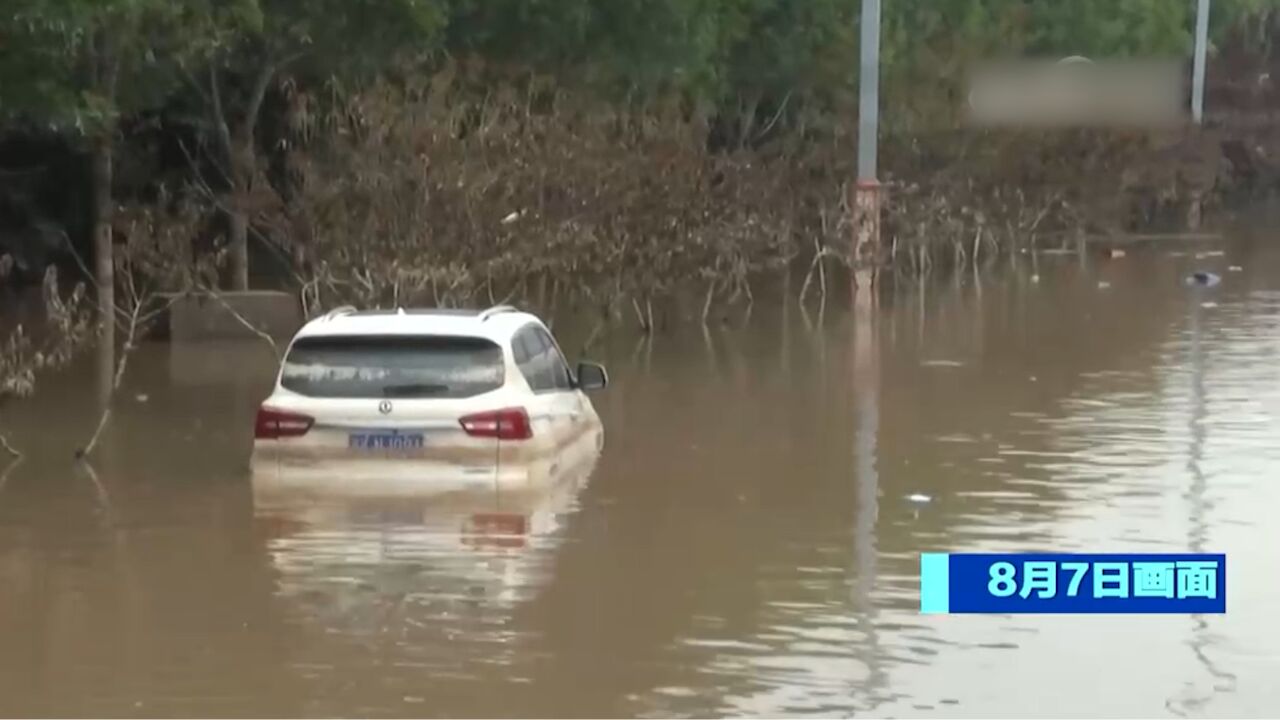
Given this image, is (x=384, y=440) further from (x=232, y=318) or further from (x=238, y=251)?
(x=238, y=251)

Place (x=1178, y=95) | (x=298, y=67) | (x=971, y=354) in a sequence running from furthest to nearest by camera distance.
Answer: (x=1178, y=95) < (x=298, y=67) < (x=971, y=354)

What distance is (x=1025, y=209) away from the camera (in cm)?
4347

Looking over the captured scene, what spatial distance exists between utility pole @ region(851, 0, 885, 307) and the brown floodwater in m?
8.56

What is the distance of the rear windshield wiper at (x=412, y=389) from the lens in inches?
521

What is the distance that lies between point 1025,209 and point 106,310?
24128 millimetres

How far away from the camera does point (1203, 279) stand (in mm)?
39875

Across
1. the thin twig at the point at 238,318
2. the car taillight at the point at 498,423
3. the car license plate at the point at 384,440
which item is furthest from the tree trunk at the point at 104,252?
the car taillight at the point at 498,423

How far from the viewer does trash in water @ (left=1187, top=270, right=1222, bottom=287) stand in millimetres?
39278

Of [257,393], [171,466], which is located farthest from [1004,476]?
[257,393]

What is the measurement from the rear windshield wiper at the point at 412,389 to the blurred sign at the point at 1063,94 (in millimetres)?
21697

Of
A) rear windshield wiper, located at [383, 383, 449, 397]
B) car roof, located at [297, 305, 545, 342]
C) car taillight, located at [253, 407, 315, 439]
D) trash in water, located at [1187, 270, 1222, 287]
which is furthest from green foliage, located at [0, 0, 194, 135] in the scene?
trash in water, located at [1187, 270, 1222, 287]

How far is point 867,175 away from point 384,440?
19517 millimetres

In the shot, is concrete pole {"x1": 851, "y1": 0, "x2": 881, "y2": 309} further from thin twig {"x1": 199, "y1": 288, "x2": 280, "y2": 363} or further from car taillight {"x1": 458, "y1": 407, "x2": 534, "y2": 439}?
car taillight {"x1": 458, "y1": 407, "x2": 534, "y2": 439}

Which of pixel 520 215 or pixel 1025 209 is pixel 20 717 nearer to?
pixel 520 215
